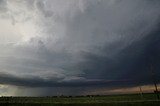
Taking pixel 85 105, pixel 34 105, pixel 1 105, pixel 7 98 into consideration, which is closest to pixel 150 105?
pixel 85 105

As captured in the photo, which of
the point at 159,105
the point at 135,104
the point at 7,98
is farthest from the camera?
the point at 7,98

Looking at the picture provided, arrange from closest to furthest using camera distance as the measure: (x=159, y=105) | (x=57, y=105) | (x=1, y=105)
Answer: (x=159, y=105) < (x=57, y=105) < (x=1, y=105)

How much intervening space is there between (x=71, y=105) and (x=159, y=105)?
2957cm

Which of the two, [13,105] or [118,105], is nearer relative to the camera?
[118,105]

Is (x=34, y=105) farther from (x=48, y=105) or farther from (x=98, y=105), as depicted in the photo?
(x=98, y=105)

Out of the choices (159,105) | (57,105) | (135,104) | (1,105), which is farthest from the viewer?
(1,105)

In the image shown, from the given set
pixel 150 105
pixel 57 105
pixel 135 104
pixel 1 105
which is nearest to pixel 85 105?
pixel 57 105

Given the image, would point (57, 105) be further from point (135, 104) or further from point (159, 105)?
point (159, 105)

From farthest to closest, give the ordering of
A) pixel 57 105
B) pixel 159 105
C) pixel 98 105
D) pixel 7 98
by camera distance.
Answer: pixel 7 98, pixel 57 105, pixel 98 105, pixel 159 105

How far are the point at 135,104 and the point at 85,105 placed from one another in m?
17.4

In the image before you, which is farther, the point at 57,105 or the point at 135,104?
the point at 57,105

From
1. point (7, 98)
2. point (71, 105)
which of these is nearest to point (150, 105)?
point (71, 105)

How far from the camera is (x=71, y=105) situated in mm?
76688

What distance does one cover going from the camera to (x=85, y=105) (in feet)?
248
